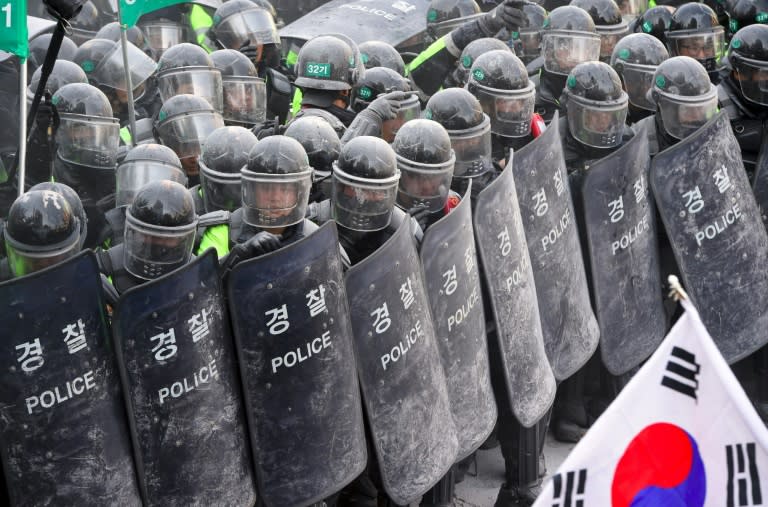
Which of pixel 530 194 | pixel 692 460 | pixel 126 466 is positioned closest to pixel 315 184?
pixel 530 194

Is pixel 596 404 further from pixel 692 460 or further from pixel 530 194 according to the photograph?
pixel 692 460

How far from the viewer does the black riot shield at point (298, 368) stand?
5672mm

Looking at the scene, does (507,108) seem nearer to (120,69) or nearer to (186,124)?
(186,124)

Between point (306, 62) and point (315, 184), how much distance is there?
1.85 meters

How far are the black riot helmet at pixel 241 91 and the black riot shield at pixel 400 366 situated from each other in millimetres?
2923

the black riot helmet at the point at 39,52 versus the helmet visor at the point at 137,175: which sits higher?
the helmet visor at the point at 137,175

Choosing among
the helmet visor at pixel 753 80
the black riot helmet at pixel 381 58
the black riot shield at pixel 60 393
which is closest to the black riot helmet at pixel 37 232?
the black riot shield at pixel 60 393

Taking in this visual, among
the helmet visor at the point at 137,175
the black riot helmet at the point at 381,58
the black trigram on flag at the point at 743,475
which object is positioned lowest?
the black riot helmet at the point at 381,58

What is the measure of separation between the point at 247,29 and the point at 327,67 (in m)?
1.57

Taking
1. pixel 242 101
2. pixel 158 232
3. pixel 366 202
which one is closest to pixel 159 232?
pixel 158 232

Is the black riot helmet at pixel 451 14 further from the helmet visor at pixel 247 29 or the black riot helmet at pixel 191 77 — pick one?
the black riot helmet at pixel 191 77

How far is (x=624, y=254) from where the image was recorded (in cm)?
774

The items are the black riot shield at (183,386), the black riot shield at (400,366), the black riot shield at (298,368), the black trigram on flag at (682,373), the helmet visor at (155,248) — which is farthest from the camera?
the black riot shield at (400,366)

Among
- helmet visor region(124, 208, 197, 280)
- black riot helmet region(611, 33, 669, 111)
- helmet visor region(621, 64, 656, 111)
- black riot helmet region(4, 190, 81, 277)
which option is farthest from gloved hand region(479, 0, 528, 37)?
black riot helmet region(4, 190, 81, 277)
